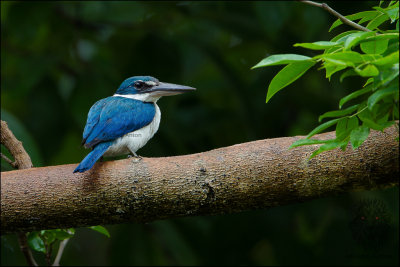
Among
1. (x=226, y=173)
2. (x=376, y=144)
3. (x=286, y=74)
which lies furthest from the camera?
(x=226, y=173)

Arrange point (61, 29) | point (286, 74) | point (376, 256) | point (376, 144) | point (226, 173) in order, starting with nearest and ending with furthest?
point (286, 74), point (376, 144), point (226, 173), point (376, 256), point (61, 29)

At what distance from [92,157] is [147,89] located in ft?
4.25

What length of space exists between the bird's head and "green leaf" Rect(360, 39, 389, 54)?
219cm

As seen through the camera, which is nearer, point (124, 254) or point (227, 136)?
point (124, 254)

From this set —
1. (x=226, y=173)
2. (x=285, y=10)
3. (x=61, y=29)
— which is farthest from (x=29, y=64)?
(x=226, y=173)

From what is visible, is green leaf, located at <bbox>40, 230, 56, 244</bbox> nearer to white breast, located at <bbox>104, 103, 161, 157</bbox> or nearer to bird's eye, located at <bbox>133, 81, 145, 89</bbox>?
white breast, located at <bbox>104, 103, 161, 157</bbox>

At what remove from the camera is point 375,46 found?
1.90 m

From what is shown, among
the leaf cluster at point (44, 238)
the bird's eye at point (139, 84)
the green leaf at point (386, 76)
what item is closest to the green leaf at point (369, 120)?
the green leaf at point (386, 76)

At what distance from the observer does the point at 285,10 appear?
14.5 feet

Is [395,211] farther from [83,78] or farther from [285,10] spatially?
[83,78]

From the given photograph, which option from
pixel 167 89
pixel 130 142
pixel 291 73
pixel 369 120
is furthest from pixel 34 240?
pixel 369 120

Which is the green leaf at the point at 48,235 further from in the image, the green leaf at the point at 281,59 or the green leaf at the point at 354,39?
the green leaf at the point at 354,39

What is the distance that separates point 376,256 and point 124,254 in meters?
1.90

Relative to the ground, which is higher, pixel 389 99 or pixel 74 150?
pixel 389 99
